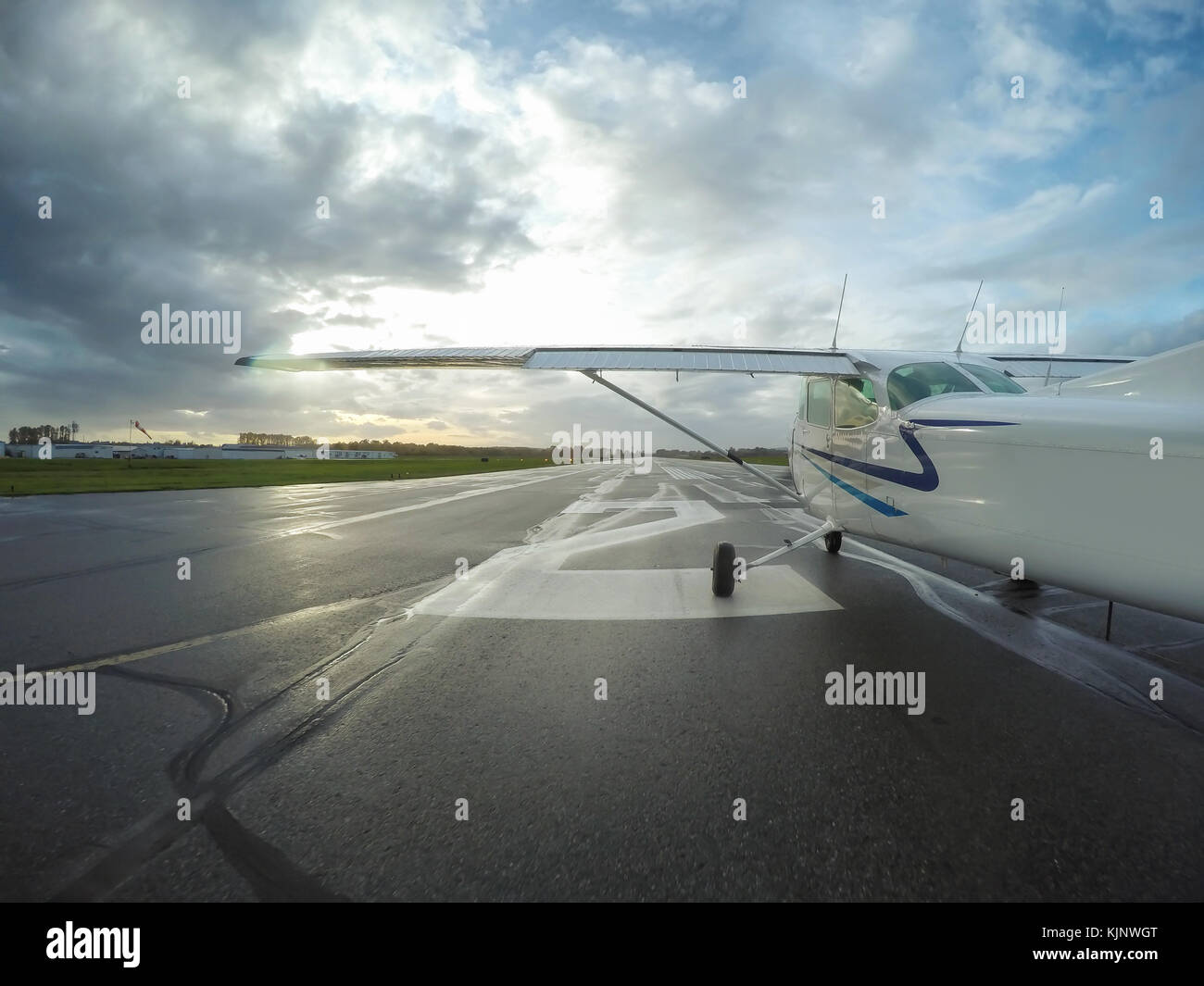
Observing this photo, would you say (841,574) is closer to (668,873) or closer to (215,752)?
(668,873)

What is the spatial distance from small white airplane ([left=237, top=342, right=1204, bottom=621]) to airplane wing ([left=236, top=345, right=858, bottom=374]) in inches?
2.9

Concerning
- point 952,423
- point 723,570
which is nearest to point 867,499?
point 952,423

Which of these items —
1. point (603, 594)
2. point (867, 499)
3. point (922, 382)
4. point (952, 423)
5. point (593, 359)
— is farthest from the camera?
point (593, 359)

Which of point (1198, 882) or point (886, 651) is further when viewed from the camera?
point (886, 651)

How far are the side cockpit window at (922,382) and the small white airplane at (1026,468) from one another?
13 mm

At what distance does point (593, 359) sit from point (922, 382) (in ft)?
11.1

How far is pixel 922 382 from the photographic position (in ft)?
14.6

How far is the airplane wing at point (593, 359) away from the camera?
5.79 metres

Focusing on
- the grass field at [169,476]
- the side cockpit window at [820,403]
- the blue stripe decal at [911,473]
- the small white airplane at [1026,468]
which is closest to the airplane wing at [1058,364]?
the side cockpit window at [820,403]

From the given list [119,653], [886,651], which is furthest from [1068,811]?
[119,653]

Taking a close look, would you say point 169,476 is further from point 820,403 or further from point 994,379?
point 994,379

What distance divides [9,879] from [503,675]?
2.19m

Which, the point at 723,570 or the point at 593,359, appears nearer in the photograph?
the point at 723,570
